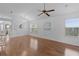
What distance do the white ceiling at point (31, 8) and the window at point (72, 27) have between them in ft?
0.65

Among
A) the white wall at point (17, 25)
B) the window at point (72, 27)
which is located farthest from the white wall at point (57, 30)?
the white wall at point (17, 25)

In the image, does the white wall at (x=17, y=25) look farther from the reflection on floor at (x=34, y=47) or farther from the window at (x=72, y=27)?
the window at (x=72, y=27)

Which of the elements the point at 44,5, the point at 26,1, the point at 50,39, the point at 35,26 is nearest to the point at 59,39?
the point at 50,39

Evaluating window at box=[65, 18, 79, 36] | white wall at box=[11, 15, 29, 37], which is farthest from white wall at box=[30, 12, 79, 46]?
white wall at box=[11, 15, 29, 37]

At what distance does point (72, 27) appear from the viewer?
2258mm

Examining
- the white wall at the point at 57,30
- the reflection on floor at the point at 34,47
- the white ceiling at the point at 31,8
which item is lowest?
the reflection on floor at the point at 34,47

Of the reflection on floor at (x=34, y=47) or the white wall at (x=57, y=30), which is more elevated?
the white wall at (x=57, y=30)

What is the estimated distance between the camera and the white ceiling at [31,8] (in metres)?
2.20

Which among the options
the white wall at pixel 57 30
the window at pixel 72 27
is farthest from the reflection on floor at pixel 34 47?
the window at pixel 72 27

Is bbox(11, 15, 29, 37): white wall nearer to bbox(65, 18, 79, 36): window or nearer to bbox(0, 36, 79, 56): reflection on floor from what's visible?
bbox(0, 36, 79, 56): reflection on floor

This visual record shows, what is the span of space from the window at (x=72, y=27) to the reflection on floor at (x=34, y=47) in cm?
26

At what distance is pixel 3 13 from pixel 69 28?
53.2 inches

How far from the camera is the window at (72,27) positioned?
222 centimetres

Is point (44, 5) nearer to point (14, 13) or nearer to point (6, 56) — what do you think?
point (14, 13)
